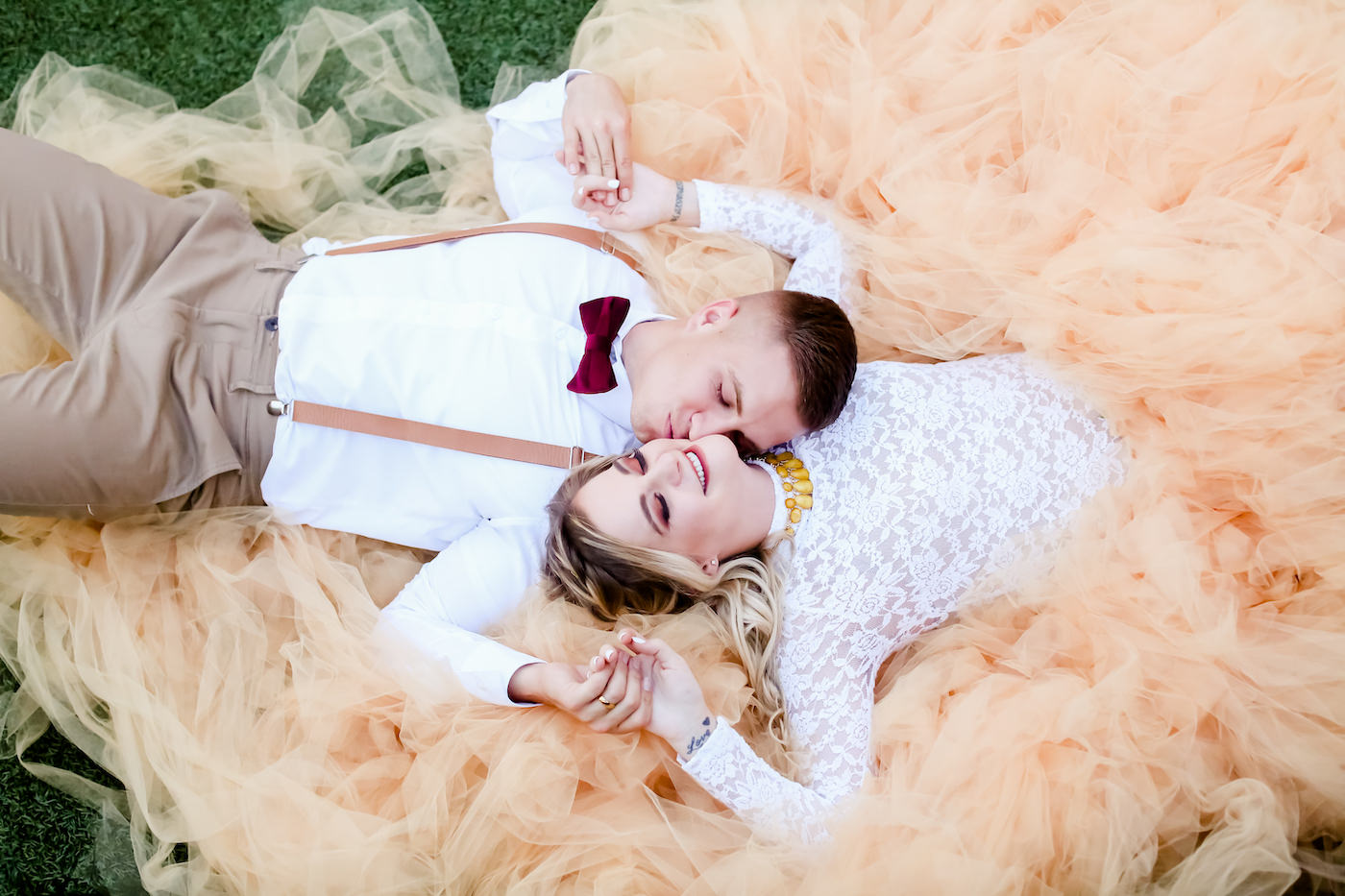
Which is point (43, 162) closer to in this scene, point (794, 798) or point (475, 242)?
point (475, 242)

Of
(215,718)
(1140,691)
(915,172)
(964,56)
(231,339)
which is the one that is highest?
(964,56)

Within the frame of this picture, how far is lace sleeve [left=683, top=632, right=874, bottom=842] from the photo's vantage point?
6.11 ft

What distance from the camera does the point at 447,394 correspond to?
2.16 meters

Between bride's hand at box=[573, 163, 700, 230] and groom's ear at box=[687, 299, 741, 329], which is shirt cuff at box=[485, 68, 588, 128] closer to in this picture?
bride's hand at box=[573, 163, 700, 230]

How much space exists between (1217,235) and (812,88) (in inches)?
43.1

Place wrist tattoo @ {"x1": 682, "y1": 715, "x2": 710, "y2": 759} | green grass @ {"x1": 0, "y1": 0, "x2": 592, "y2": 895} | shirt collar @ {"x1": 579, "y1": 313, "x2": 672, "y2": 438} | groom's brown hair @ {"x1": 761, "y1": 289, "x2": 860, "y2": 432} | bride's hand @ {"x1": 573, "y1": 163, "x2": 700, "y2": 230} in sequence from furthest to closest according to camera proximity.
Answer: green grass @ {"x1": 0, "y1": 0, "x2": 592, "y2": 895} → bride's hand @ {"x1": 573, "y1": 163, "x2": 700, "y2": 230} → shirt collar @ {"x1": 579, "y1": 313, "x2": 672, "y2": 438} → groom's brown hair @ {"x1": 761, "y1": 289, "x2": 860, "y2": 432} → wrist tattoo @ {"x1": 682, "y1": 715, "x2": 710, "y2": 759}

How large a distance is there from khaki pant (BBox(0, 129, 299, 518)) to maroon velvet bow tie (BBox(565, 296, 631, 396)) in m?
0.81

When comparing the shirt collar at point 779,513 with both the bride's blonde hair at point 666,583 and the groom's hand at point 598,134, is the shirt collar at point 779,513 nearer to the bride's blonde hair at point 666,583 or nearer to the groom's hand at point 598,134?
the bride's blonde hair at point 666,583

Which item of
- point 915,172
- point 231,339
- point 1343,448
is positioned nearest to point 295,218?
point 231,339

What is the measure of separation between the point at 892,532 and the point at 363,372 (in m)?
1.33

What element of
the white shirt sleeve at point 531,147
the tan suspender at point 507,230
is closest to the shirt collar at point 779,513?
the tan suspender at point 507,230

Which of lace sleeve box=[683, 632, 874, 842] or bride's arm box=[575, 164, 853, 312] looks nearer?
lace sleeve box=[683, 632, 874, 842]

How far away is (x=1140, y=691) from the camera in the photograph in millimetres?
1813

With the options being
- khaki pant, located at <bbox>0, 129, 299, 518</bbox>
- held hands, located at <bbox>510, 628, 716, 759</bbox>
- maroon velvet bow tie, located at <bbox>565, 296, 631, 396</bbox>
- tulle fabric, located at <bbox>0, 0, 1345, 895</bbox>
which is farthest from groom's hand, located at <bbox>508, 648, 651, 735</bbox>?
khaki pant, located at <bbox>0, 129, 299, 518</bbox>
